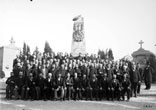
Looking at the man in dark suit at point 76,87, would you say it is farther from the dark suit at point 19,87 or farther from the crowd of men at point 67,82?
the dark suit at point 19,87

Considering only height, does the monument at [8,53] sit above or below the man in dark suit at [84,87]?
above

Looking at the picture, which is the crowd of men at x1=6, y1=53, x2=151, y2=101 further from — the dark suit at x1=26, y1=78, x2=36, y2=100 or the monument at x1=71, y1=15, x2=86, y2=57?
the monument at x1=71, y1=15, x2=86, y2=57

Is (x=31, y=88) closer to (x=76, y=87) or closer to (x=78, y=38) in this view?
(x=76, y=87)

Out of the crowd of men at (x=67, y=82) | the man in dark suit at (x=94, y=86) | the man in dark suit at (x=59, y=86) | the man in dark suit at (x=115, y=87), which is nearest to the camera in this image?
the man in dark suit at (x=59, y=86)

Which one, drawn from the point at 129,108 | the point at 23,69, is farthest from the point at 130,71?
the point at 23,69

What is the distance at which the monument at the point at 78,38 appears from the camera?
16484 mm

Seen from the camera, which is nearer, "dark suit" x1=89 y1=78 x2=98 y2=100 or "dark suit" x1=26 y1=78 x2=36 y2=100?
"dark suit" x1=26 y1=78 x2=36 y2=100

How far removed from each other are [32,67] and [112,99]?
3659 millimetres

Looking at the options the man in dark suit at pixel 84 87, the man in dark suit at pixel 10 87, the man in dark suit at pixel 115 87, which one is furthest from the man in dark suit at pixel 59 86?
the man in dark suit at pixel 115 87

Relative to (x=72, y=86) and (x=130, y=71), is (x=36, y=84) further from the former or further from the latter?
(x=130, y=71)

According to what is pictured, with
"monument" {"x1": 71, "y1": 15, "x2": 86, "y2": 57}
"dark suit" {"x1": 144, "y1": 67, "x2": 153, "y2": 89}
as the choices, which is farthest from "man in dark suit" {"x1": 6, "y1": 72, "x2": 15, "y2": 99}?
"dark suit" {"x1": 144, "y1": 67, "x2": 153, "y2": 89}

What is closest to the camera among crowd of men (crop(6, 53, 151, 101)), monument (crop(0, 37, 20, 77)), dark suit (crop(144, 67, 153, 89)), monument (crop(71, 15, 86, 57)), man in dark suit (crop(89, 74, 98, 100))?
crowd of men (crop(6, 53, 151, 101))

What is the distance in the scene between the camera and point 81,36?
1653 cm

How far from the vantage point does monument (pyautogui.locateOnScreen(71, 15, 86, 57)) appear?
649 inches
